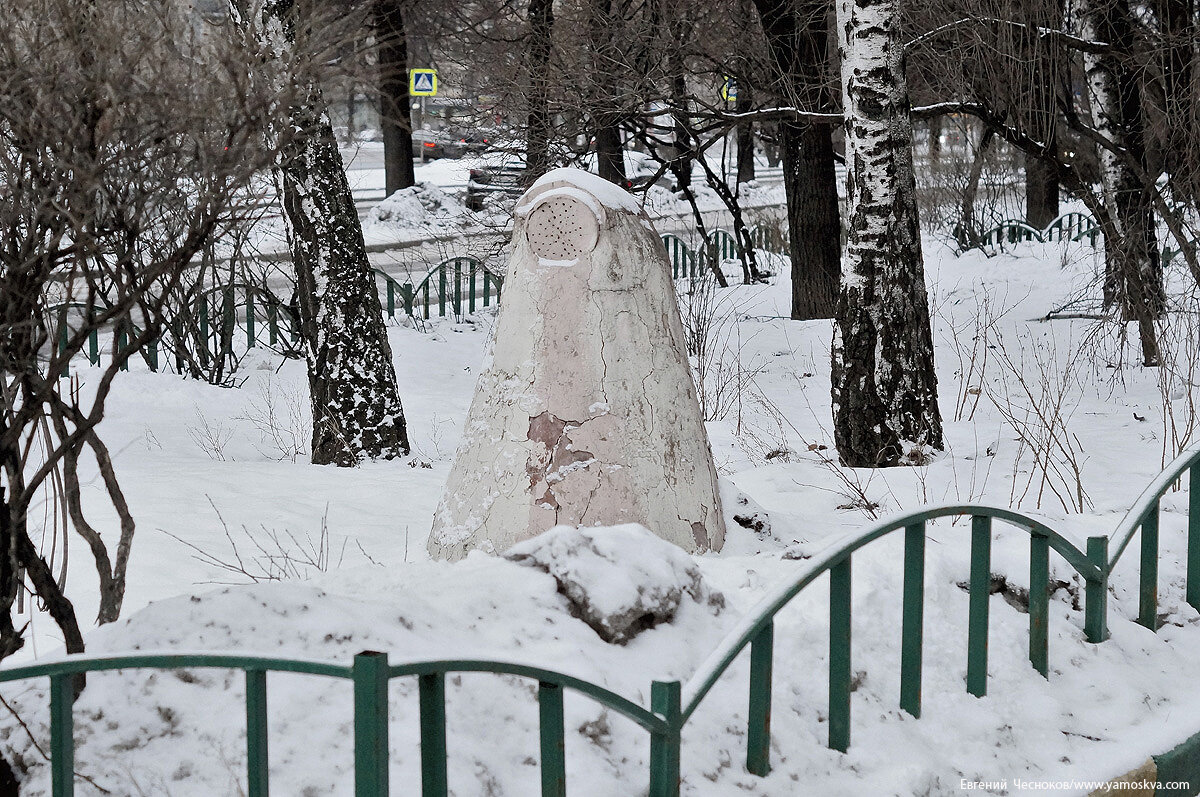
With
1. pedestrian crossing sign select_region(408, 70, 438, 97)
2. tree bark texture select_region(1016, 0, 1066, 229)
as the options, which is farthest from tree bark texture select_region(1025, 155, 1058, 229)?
tree bark texture select_region(1016, 0, 1066, 229)

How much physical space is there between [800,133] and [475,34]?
590 cm

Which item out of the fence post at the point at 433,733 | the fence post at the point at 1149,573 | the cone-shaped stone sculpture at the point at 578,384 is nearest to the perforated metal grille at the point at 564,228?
the cone-shaped stone sculpture at the point at 578,384

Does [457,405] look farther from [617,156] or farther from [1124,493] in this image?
[1124,493]

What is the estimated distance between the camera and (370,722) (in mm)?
1948

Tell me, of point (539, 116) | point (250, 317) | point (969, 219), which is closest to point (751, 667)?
point (250, 317)

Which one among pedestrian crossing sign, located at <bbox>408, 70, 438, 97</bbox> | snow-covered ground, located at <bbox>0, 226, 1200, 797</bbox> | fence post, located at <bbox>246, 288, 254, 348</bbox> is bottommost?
snow-covered ground, located at <bbox>0, 226, 1200, 797</bbox>

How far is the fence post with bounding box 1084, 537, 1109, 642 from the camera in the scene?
3555 millimetres

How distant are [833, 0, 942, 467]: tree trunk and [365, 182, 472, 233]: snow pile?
48.5ft

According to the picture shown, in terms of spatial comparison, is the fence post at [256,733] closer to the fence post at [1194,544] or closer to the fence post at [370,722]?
the fence post at [370,722]

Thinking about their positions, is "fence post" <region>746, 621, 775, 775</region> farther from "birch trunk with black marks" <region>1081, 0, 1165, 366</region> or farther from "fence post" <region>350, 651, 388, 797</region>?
"birch trunk with black marks" <region>1081, 0, 1165, 366</region>

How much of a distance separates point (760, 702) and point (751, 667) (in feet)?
0.33

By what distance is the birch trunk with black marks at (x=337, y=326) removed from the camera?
7.48 metres

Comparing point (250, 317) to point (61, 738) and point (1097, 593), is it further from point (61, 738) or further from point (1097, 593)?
point (61, 738)

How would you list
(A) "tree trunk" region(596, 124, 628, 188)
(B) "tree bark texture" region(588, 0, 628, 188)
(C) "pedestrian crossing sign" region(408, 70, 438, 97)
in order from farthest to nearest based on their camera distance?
(C) "pedestrian crossing sign" region(408, 70, 438, 97) → (A) "tree trunk" region(596, 124, 628, 188) → (B) "tree bark texture" region(588, 0, 628, 188)
